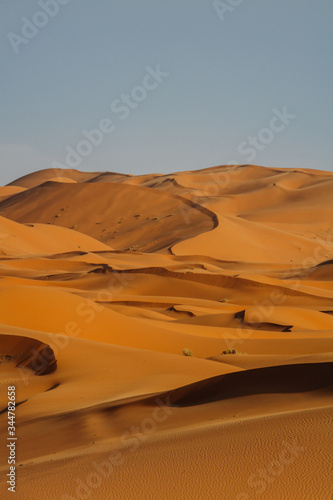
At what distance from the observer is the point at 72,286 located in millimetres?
26641

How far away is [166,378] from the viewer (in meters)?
10.4

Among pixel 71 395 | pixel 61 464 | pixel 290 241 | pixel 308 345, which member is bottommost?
pixel 290 241

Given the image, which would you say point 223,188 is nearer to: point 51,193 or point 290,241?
point 51,193

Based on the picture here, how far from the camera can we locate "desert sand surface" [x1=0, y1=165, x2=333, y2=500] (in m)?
4.66

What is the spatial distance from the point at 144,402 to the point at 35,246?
37745 millimetres

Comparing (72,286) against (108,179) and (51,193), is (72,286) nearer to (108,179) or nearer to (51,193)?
(51,193)

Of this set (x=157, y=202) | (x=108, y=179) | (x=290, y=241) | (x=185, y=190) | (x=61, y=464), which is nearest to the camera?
(x=61, y=464)

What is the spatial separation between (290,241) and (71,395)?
4067 cm

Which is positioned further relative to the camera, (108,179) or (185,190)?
(108,179)

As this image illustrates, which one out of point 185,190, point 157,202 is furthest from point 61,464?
point 185,190

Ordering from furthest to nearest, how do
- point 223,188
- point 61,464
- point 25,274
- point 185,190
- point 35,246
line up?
1. point 223,188
2. point 185,190
3. point 35,246
4. point 25,274
5. point 61,464

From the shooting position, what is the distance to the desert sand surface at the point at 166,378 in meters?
4.66

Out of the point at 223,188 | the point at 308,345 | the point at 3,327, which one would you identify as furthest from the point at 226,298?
the point at 223,188

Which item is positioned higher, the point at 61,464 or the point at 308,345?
the point at 61,464
